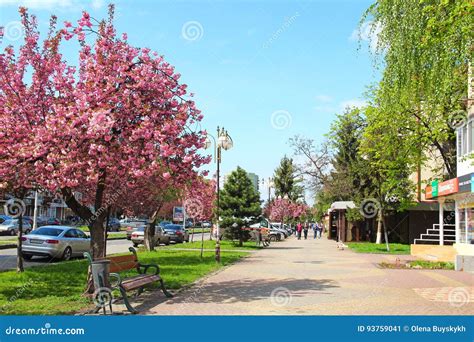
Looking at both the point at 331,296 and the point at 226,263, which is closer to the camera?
the point at 331,296

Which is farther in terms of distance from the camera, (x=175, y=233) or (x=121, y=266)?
(x=175, y=233)

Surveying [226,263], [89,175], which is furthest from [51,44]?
[226,263]

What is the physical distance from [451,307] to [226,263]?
1121 centimetres

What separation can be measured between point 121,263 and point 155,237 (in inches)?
1044

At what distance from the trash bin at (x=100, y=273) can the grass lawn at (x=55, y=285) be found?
629 mm

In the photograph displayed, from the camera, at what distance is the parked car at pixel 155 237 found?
35875mm

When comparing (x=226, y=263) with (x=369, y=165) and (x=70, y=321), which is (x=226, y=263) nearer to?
(x=70, y=321)

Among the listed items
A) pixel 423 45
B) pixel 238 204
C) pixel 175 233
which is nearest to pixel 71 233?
pixel 238 204

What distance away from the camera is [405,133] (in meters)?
29.1

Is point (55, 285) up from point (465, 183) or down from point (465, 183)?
down
